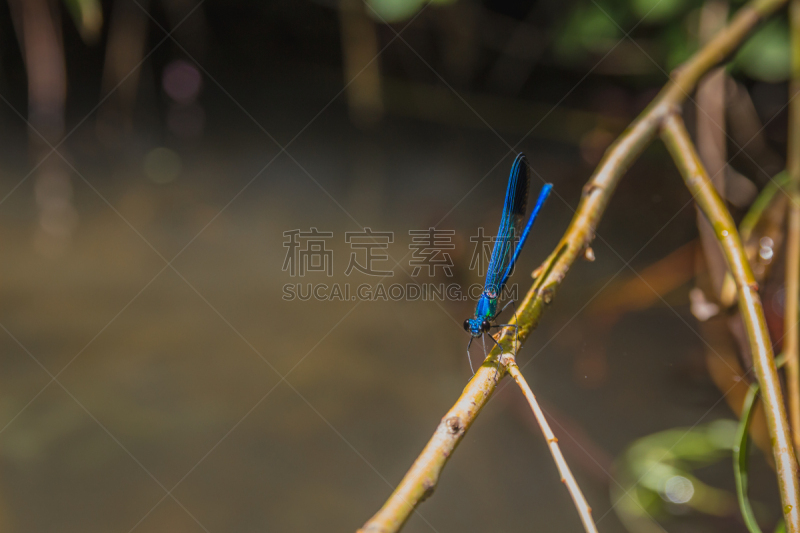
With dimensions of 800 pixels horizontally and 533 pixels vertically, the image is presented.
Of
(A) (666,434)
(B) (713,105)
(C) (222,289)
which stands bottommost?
(C) (222,289)

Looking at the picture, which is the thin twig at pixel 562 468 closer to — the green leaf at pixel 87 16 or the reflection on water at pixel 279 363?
the reflection on water at pixel 279 363

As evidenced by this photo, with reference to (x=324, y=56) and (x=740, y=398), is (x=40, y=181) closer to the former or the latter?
(x=324, y=56)

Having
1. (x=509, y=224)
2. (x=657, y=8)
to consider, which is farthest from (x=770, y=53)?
(x=509, y=224)

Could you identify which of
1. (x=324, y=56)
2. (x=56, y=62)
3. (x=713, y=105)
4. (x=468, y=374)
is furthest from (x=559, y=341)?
(x=56, y=62)

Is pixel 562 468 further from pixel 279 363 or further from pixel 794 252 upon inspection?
pixel 279 363

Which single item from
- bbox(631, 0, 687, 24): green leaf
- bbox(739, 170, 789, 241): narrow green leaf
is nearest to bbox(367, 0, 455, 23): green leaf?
bbox(631, 0, 687, 24): green leaf
